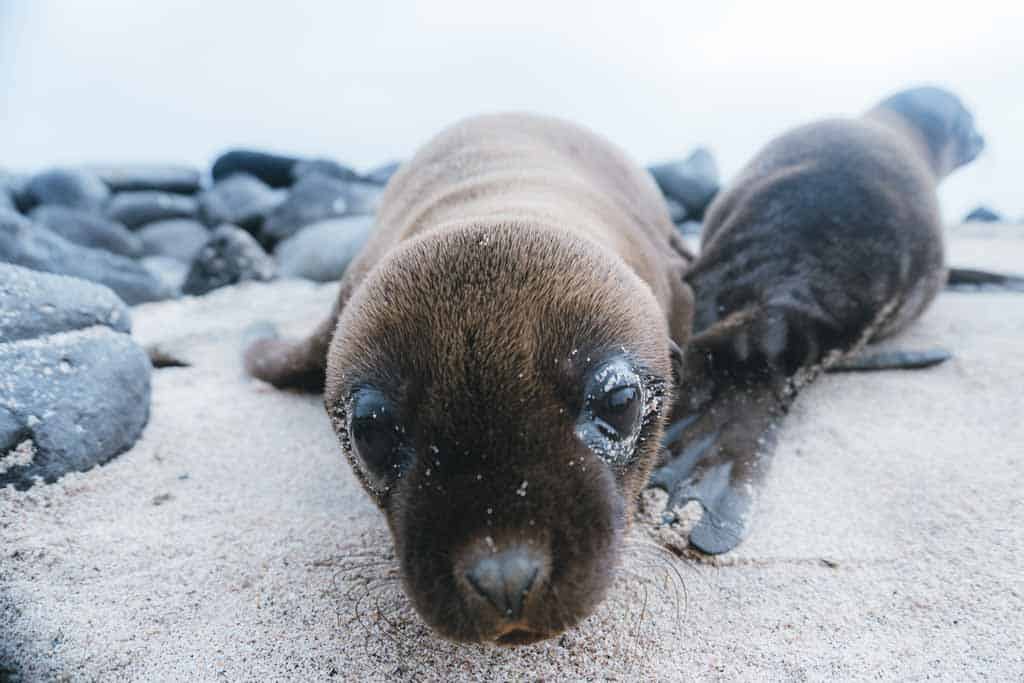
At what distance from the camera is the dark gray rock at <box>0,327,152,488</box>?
2.13 m

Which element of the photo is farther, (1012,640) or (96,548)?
(96,548)

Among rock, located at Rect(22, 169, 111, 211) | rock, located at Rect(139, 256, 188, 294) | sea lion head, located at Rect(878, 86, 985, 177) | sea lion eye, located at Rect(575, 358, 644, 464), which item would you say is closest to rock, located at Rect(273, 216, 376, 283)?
rock, located at Rect(139, 256, 188, 294)

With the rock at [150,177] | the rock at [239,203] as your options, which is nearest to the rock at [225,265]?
the rock at [239,203]

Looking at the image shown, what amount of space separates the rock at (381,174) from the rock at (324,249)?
9.70ft

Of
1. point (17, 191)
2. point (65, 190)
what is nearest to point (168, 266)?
point (65, 190)

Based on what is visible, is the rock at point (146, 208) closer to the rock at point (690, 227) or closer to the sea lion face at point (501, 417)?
the rock at point (690, 227)

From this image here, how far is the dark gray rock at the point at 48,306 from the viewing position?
7.85 feet

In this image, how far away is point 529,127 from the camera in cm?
387

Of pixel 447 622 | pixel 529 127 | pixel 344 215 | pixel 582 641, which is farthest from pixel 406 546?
pixel 344 215

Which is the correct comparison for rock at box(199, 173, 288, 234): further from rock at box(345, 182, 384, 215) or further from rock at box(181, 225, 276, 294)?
rock at box(181, 225, 276, 294)

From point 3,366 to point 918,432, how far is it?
3173mm

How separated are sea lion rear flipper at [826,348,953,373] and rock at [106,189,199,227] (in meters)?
9.80

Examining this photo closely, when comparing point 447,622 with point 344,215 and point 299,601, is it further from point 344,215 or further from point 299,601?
point 344,215

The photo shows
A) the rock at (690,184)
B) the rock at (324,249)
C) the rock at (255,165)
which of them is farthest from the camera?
the rock at (255,165)
